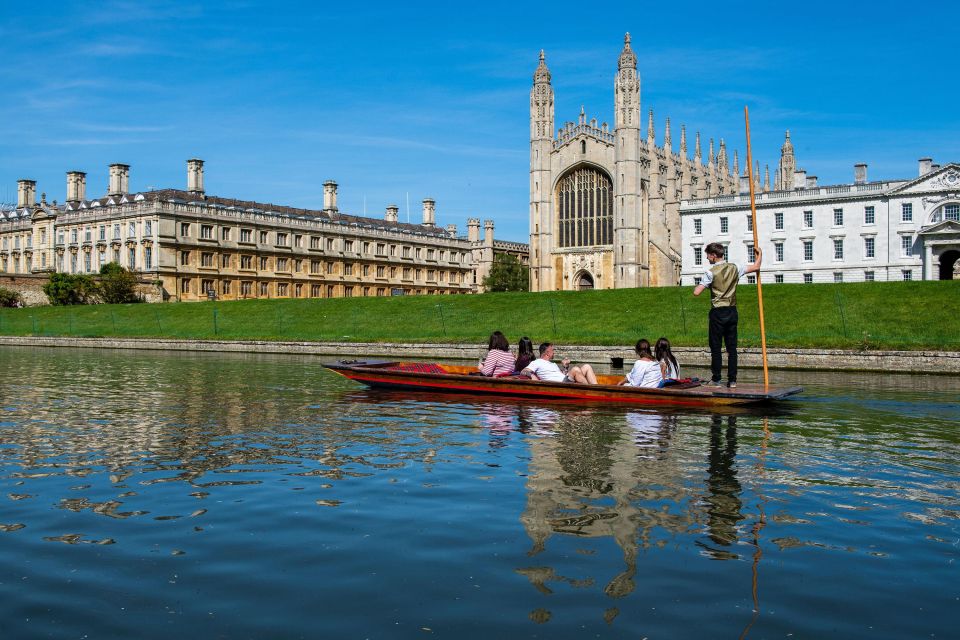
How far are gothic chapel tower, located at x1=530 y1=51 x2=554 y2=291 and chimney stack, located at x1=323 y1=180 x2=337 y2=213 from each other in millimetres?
31090

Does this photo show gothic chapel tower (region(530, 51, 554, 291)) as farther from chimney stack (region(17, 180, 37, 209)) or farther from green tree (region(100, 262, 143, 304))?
chimney stack (region(17, 180, 37, 209))

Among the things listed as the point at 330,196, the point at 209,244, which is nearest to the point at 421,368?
the point at 209,244

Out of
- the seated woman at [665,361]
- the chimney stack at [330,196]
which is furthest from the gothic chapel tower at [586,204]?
the seated woman at [665,361]

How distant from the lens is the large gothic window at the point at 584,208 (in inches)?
3061

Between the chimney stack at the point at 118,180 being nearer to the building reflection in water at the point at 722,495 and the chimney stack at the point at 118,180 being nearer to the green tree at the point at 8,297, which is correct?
the green tree at the point at 8,297

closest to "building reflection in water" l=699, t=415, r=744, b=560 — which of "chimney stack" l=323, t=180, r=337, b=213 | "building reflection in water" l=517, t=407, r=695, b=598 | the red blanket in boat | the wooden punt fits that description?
"building reflection in water" l=517, t=407, r=695, b=598

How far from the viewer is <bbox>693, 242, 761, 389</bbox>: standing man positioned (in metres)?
15.5

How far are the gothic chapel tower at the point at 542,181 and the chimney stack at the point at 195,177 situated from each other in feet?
109

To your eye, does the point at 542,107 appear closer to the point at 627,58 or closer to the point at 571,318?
the point at 627,58

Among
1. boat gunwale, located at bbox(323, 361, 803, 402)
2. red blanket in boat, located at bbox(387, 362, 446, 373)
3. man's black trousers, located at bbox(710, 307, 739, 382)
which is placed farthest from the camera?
red blanket in boat, located at bbox(387, 362, 446, 373)

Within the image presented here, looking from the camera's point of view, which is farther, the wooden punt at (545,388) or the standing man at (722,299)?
the wooden punt at (545,388)

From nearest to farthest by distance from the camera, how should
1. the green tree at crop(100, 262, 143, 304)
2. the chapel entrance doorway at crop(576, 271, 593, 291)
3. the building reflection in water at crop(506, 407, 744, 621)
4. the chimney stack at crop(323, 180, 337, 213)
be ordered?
the building reflection in water at crop(506, 407, 744, 621)
the green tree at crop(100, 262, 143, 304)
the chapel entrance doorway at crop(576, 271, 593, 291)
the chimney stack at crop(323, 180, 337, 213)

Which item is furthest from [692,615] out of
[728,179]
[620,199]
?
[728,179]

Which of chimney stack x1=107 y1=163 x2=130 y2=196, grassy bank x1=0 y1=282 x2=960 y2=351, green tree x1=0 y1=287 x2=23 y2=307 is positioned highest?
chimney stack x1=107 y1=163 x2=130 y2=196
